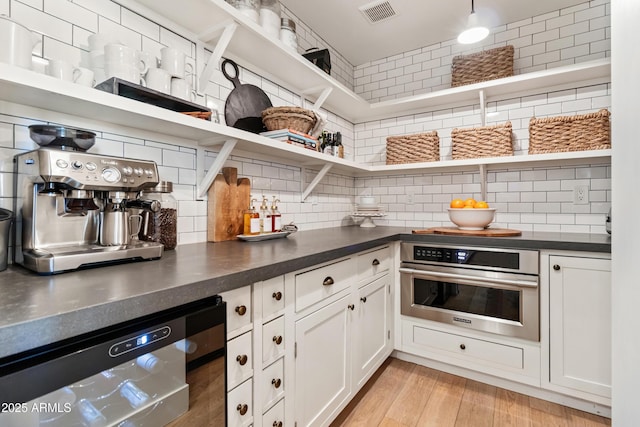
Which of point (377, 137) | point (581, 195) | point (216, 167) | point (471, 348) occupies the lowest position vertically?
point (471, 348)

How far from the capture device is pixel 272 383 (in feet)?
3.61

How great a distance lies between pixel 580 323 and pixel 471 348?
0.59 m

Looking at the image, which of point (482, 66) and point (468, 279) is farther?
point (482, 66)

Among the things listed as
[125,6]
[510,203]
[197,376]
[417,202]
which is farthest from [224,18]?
[510,203]

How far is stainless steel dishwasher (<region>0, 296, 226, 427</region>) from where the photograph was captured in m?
0.53

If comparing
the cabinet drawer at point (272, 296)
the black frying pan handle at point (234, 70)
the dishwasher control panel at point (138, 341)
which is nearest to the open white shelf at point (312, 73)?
the black frying pan handle at point (234, 70)

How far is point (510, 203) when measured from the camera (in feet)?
7.81

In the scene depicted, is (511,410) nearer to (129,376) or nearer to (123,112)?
(129,376)

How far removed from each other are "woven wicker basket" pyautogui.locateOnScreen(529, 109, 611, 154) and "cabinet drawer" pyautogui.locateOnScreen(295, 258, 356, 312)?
1.53 m

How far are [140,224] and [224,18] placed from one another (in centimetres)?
100

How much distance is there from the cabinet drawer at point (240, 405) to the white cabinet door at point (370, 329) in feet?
2.47

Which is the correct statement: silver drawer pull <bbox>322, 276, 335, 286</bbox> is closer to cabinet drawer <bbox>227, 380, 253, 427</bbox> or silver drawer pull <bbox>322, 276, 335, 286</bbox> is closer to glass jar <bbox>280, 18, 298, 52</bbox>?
cabinet drawer <bbox>227, 380, 253, 427</bbox>

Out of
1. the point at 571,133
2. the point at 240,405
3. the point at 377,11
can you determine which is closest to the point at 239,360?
the point at 240,405

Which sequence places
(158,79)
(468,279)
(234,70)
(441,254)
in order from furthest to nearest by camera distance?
(441,254) → (468,279) → (234,70) → (158,79)
